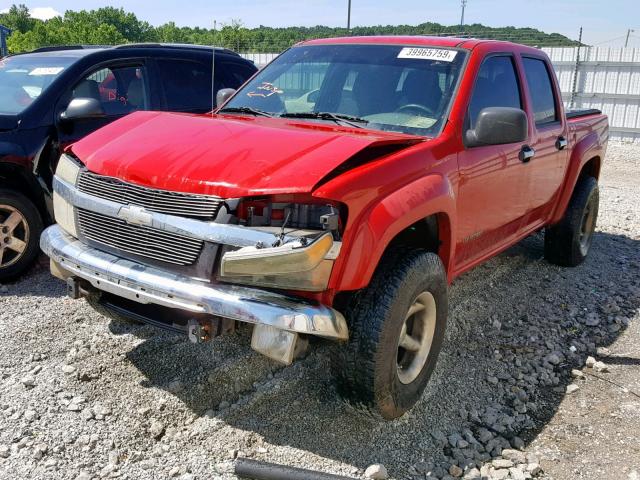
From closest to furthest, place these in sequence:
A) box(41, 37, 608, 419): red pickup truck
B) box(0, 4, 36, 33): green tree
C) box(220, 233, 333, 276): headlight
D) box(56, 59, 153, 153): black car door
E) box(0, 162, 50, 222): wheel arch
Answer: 1. box(220, 233, 333, 276): headlight
2. box(41, 37, 608, 419): red pickup truck
3. box(0, 162, 50, 222): wheel arch
4. box(56, 59, 153, 153): black car door
5. box(0, 4, 36, 33): green tree

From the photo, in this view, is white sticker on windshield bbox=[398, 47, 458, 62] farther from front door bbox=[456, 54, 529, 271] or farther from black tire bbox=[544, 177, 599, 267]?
black tire bbox=[544, 177, 599, 267]

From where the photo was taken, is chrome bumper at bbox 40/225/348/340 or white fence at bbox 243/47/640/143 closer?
chrome bumper at bbox 40/225/348/340

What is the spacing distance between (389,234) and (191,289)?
897mm

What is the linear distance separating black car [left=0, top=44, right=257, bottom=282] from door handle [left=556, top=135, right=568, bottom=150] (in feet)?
10.6

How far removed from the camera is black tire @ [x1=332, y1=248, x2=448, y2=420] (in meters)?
2.87

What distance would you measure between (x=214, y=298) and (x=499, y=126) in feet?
6.25

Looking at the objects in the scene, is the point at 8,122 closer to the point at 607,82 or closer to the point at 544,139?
the point at 544,139

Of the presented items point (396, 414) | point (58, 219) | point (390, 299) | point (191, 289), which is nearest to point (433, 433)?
point (396, 414)

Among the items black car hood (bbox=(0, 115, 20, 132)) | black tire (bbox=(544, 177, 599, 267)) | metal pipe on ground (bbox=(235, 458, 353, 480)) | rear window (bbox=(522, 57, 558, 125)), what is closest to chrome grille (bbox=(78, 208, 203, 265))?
metal pipe on ground (bbox=(235, 458, 353, 480))

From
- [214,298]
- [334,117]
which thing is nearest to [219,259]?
[214,298]

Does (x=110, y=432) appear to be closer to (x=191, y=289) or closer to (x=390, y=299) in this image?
(x=191, y=289)

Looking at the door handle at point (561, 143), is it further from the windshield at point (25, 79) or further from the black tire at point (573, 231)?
the windshield at point (25, 79)

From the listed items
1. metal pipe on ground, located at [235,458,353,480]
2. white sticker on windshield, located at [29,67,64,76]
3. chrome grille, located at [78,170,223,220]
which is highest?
white sticker on windshield, located at [29,67,64,76]

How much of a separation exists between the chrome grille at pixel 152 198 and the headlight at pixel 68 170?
0.39ft
